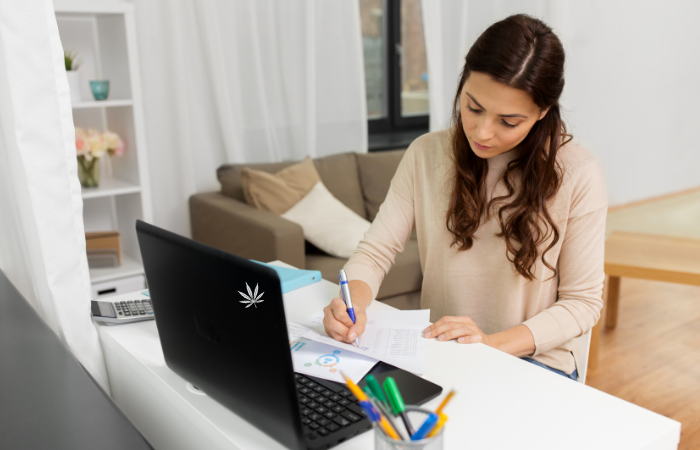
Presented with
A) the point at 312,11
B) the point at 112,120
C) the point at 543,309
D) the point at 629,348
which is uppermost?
the point at 312,11

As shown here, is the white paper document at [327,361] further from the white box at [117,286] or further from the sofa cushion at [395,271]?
the white box at [117,286]

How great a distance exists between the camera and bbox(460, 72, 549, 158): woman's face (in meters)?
1.23

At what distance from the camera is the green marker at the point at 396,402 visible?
64cm

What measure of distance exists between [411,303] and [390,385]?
2.09 meters

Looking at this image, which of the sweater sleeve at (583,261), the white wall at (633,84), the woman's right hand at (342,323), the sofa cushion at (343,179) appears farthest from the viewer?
the white wall at (633,84)

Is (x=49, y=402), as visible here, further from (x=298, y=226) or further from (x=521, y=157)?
(x=298, y=226)

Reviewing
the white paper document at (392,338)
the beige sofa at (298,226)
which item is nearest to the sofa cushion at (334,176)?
the beige sofa at (298,226)

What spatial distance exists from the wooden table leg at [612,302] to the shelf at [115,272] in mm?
2127

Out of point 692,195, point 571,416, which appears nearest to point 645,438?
point 571,416

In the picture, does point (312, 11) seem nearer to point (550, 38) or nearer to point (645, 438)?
point (550, 38)

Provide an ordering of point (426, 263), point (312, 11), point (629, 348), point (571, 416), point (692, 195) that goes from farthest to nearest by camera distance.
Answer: point (692, 195) → point (312, 11) → point (629, 348) → point (426, 263) → point (571, 416)

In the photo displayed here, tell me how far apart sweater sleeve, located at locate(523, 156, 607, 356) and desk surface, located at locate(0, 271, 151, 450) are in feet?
2.88

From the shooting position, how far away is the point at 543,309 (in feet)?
4.74

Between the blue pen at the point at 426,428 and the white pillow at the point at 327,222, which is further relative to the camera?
the white pillow at the point at 327,222
